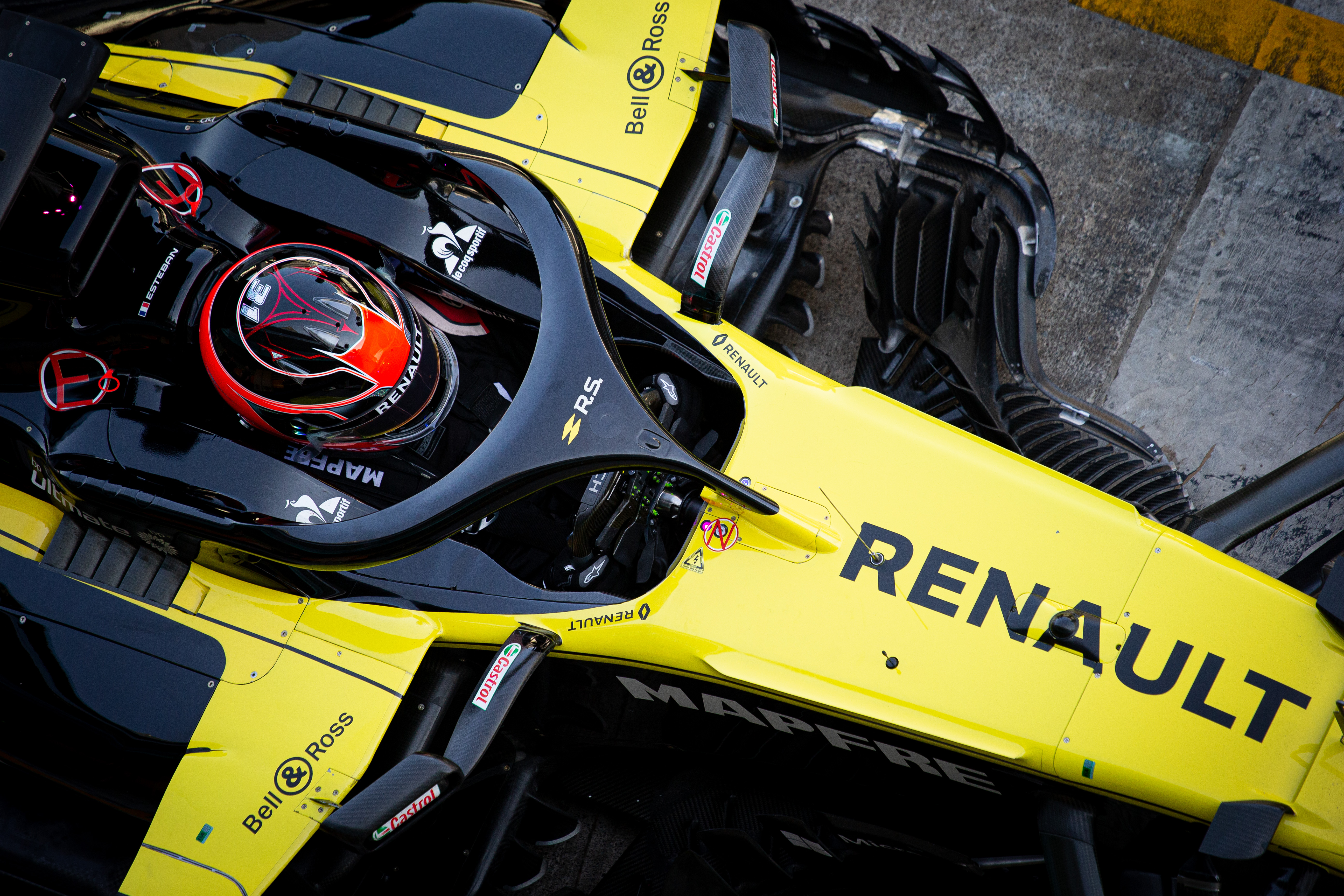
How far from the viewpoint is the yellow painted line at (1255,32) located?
3.68 metres

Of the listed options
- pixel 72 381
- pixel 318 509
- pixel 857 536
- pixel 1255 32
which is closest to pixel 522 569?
pixel 318 509

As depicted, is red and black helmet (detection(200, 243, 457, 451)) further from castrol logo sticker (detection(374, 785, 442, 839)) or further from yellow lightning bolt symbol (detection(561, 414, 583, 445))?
castrol logo sticker (detection(374, 785, 442, 839))

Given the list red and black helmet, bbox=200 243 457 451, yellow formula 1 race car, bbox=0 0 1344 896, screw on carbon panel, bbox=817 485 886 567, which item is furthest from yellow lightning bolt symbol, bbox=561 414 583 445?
screw on carbon panel, bbox=817 485 886 567

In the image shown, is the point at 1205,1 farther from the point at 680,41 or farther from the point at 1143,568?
the point at 1143,568

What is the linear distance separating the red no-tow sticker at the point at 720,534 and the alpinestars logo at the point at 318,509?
1009 millimetres

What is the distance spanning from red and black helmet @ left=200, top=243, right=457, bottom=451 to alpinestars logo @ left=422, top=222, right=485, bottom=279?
24 centimetres

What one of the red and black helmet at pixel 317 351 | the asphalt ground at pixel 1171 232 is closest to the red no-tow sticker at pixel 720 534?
the red and black helmet at pixel 317 351

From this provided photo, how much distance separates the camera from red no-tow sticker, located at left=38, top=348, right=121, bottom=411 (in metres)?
2.36

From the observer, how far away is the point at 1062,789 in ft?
7.55

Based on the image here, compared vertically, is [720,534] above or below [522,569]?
above

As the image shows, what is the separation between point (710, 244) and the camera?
8.64ft

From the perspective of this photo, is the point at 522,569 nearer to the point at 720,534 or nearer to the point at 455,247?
the point at 720,534

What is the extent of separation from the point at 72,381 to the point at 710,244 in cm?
192

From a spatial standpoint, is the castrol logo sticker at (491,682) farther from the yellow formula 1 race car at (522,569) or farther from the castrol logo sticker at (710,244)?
the castrol logo sticker at (710,244)
